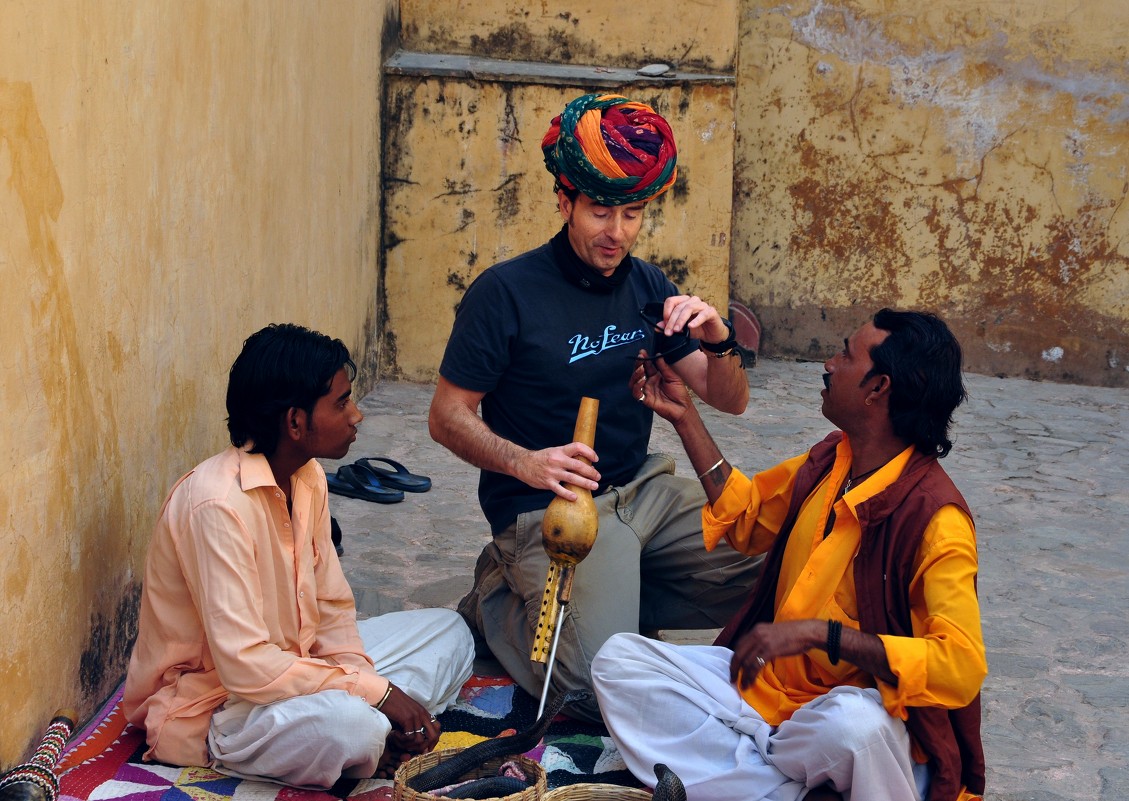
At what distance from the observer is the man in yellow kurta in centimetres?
257

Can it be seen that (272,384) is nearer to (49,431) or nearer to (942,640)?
(49,431)

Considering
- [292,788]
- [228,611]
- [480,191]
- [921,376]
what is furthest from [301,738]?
[480,191]

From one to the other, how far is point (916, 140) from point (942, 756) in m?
6.43

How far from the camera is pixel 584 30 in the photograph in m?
7.59

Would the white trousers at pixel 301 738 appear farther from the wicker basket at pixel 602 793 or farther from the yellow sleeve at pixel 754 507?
the yellow sleeve at pixel 754 507

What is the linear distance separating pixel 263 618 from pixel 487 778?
0.63 metres

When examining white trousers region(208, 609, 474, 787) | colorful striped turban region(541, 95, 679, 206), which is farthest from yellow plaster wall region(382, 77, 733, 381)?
white trousers region(208, 609, 474, 787)

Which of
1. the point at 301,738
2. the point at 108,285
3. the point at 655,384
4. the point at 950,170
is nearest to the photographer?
the point at 301,738

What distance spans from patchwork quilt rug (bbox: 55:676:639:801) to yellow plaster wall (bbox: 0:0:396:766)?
0.13 m

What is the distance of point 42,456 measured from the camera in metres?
2.76

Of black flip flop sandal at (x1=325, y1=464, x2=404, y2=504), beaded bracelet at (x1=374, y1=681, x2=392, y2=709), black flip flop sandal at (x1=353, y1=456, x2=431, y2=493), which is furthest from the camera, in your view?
black flip flop sandal at (x1=353, y1=456, x2=431, y2=493)

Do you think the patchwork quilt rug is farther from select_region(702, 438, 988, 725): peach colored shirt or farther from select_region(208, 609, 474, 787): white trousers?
select_region(702, 438, 988, 725): peach colored shirt

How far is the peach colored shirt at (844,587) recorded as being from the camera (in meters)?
2.53

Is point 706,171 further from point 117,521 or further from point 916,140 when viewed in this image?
point 117,521
